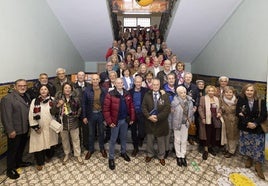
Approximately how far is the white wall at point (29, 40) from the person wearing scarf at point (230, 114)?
3781 mm

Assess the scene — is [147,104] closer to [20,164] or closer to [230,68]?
[20,164]

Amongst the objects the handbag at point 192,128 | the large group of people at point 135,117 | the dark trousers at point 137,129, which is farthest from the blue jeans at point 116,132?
the handbag at point 192,128

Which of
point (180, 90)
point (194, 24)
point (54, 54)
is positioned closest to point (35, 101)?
point (180, 90)

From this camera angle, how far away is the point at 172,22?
19.0 feet

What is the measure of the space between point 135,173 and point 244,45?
12.9 feet

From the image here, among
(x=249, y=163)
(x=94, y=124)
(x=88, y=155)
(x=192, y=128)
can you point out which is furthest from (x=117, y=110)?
(x=249, y=163)

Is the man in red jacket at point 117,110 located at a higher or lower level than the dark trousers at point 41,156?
higher

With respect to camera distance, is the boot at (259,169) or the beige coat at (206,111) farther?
the beige coat at (206,111)

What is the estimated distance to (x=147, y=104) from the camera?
3137 millimetres

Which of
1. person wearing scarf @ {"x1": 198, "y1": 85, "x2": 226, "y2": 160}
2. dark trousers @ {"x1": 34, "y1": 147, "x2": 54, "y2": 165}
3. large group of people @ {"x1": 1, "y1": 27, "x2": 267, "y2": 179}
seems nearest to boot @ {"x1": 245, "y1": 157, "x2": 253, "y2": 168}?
large group of people @ {"x1": 1, "y1": 27, "x2": 267, "y2": 179}

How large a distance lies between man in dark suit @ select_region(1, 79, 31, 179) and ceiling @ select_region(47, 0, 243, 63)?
10.3 ft

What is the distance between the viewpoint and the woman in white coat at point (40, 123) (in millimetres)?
2938

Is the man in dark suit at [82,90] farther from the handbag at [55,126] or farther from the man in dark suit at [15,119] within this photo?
the man in dark suit at [15,119]

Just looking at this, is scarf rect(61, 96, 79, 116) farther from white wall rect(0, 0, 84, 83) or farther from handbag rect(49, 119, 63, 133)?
white wall rect(0, 0, 84, 83)
